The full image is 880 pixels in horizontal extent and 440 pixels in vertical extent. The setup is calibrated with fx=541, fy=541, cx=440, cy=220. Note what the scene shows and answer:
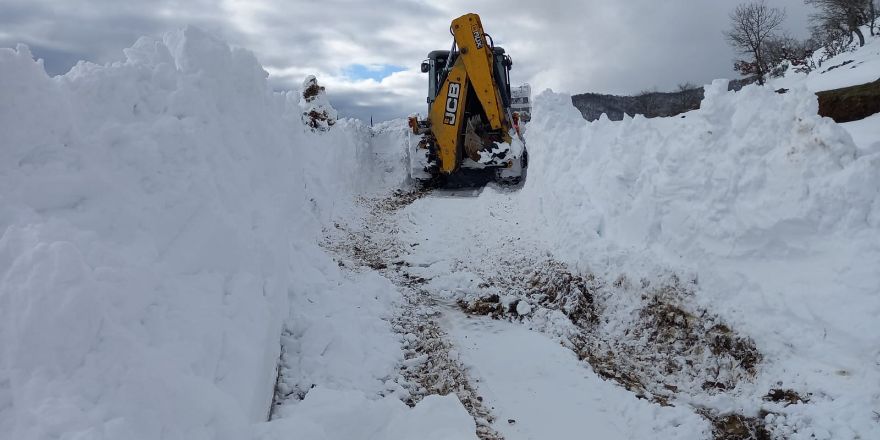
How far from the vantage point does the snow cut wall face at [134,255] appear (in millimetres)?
2914

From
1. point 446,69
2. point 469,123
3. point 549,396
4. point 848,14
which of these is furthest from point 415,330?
point 848,14

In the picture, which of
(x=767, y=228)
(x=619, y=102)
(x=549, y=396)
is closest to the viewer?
(x=549, y=396)

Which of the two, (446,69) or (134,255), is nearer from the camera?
(134,255)

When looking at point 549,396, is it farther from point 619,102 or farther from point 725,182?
point 619,102

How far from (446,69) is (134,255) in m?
11.8

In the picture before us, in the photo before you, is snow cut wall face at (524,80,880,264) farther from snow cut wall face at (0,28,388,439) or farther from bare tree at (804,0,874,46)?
bare tree at (804,0,874,46)

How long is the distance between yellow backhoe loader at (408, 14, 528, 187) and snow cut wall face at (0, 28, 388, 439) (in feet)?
27.2

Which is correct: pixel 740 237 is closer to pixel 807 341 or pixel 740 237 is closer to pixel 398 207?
pixel 807 341

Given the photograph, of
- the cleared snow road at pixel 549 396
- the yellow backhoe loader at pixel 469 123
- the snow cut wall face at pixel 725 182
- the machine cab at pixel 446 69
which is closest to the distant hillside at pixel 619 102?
the machine cab at pixel 446 69

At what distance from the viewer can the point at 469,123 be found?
14672 mm

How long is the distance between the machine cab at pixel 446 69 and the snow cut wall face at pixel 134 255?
29.3ft

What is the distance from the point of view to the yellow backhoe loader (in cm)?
1396

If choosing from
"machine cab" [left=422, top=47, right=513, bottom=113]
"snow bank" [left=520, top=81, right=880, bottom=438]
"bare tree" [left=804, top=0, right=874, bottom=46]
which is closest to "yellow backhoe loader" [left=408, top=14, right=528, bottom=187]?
"machine cab" [left=422, top=47, right=513, bottom=113]

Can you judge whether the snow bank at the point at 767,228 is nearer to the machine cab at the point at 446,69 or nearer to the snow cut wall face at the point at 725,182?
the snow cut wall face at the point at 725,182
